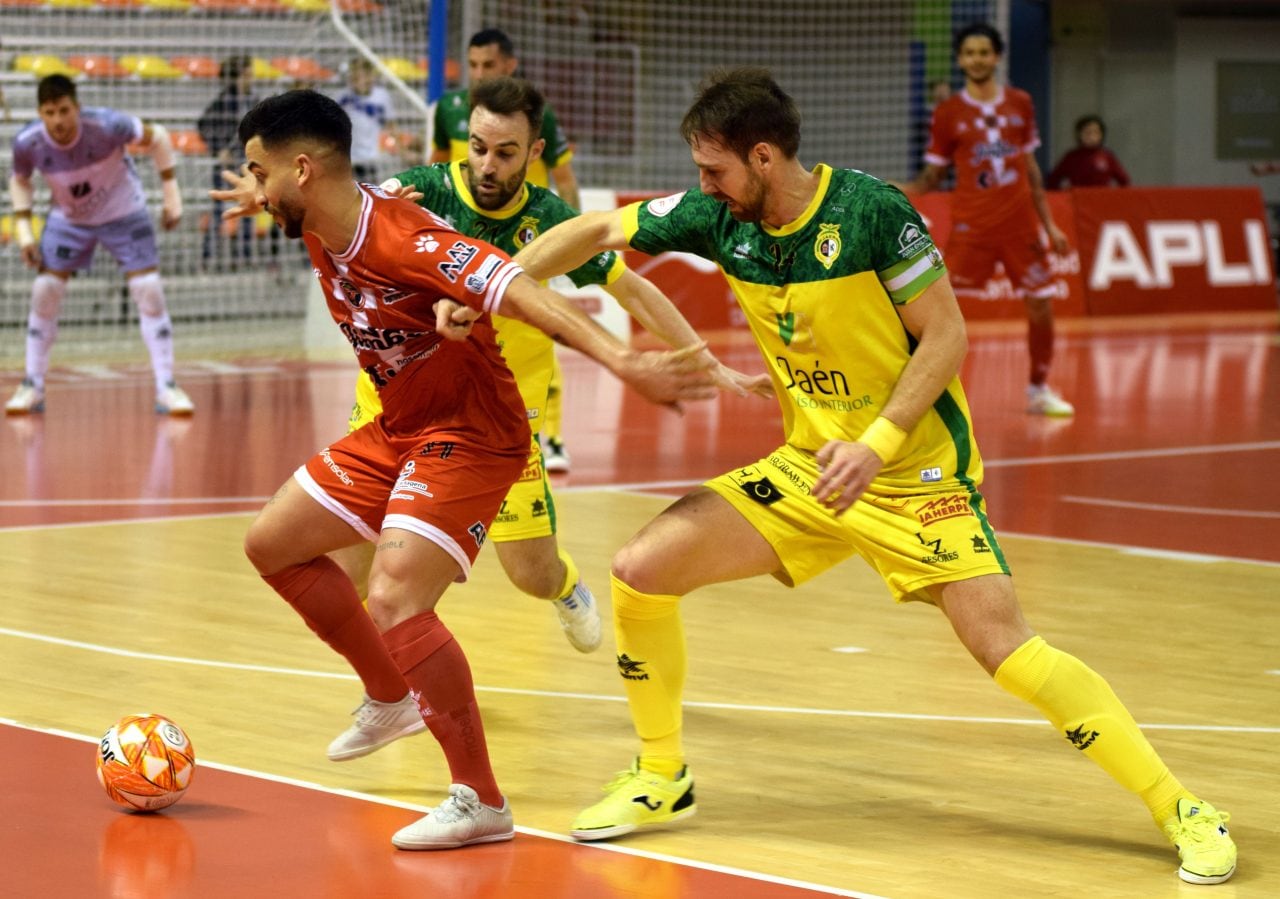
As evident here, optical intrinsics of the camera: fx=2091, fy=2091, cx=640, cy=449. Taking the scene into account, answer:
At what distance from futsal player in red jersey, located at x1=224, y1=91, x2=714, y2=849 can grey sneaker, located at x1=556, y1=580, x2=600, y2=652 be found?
4.58 feet

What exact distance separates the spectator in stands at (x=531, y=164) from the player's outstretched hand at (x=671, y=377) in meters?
6.04

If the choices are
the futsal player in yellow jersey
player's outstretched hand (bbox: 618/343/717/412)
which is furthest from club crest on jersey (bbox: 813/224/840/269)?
player's outstretched hand (bbox: 618/343/717/412)

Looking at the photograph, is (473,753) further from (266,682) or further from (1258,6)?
(1258,6)

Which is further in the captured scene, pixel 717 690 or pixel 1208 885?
pixel 717 690

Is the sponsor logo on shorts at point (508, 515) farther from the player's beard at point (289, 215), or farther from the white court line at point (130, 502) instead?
the white court line at point (130, 502)

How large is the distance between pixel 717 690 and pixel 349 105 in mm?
13531

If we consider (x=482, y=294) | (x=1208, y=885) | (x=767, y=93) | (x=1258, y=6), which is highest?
(x=1258, y=6)

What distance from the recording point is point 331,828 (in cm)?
490

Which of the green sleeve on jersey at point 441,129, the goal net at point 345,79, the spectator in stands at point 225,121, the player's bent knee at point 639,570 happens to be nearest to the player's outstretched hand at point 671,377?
the player's bent knee at point 639,570

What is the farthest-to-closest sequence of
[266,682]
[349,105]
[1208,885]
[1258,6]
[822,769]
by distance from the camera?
[1258,6] < [349,105] < [266,682] < [822,769] < [1208,885]

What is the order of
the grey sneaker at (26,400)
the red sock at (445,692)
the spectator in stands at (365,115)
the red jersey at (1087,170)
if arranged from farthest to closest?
the red jersey at (1087,170) → the spectator in stands at (365,115) → the grey sneaker at (26,400) → the red sock at (445,692)

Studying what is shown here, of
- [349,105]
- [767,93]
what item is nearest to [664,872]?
[767,93]

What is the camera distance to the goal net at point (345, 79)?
61.3ft

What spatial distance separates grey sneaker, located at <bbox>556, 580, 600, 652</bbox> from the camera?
6.62 metres
